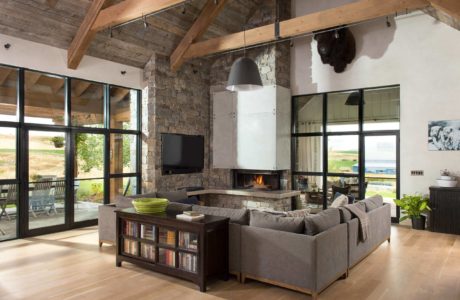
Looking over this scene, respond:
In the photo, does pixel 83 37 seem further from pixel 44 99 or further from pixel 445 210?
pixel 445 210

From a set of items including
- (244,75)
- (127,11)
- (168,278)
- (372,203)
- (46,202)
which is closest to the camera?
(168,278)

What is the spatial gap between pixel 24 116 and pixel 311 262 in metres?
5.67

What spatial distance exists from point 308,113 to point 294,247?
550cm

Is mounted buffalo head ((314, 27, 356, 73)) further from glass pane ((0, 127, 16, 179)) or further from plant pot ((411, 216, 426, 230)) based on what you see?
glass pane ((0, 127, 16, 179))

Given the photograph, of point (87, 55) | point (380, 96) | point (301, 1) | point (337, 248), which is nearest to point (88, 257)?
point (337, 248)

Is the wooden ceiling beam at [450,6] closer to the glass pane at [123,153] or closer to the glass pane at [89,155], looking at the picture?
the glass pane at [123,153]

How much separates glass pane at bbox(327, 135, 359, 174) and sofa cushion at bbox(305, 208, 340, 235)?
164 inches

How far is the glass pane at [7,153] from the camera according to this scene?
240 inches

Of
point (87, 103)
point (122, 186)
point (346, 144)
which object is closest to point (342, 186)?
point (346, 144)

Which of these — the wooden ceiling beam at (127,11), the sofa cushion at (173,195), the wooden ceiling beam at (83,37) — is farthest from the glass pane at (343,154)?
the wooden ceiling beam at (83,37)

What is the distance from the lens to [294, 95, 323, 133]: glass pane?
855cm

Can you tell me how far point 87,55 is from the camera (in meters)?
7.24

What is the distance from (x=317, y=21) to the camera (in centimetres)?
648

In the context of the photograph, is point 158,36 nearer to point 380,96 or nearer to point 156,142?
point 156,142
